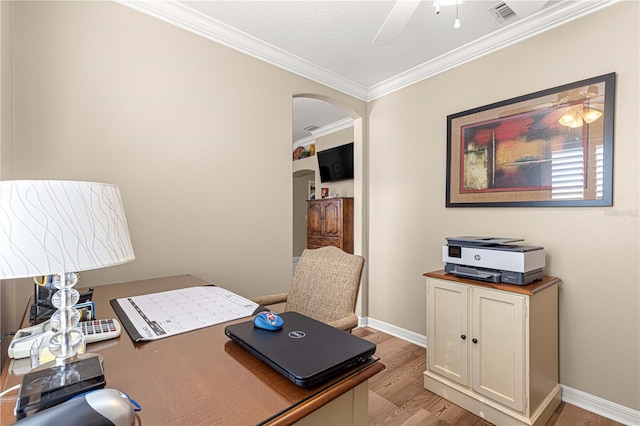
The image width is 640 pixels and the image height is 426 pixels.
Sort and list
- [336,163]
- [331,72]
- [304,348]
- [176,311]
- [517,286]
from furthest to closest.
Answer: [336,163]
[331,72]
[517,286]
[176,311]
[304,348]

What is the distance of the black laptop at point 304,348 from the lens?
0.68 m

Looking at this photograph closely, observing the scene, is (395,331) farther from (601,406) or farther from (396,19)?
(396,19)

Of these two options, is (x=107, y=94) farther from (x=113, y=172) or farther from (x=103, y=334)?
(x=103, y=334)

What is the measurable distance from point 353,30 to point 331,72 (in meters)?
0.68

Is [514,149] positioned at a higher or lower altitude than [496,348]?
higher

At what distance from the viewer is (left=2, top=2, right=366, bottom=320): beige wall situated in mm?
1562

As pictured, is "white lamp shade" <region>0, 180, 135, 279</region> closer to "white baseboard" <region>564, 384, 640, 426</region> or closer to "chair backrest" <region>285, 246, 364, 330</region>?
"chair backrest" <region>285, 246, 364, 330</region>

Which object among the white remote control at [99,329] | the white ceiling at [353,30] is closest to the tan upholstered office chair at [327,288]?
the white remote control at [99,329]

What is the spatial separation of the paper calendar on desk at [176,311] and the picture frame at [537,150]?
207cm

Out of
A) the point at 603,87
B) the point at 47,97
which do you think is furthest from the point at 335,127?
the point at 47,97

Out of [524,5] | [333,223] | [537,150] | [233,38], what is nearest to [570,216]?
[537,150]

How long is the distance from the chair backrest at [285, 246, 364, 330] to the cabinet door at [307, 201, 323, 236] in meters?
2.95

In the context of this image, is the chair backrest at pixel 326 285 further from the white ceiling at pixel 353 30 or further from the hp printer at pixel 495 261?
the white ceiling at pixel 353 30

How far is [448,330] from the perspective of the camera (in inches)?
79.9
